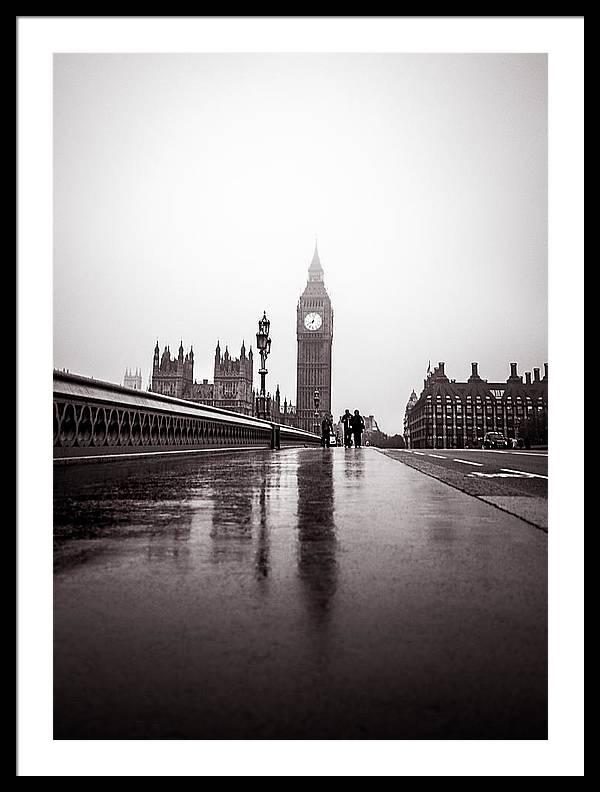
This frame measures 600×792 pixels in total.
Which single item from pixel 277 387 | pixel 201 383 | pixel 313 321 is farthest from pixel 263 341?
pixel 313 321

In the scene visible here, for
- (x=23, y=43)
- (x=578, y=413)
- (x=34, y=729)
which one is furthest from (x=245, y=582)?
(x=23, y=43)

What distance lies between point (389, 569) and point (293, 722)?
1.20 metres

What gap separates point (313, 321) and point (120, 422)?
152 m

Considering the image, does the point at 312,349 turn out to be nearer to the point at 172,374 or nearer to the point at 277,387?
the point at 172,374

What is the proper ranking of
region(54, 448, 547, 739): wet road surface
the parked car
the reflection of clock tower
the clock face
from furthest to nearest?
the clock face
the reflection of clock tower
the parked car
region(54, 448, 547, 739): wet road surface

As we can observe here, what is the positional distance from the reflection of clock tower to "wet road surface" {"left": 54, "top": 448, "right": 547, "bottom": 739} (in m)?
127

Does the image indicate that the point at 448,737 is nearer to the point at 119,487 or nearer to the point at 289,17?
the point at 289,17

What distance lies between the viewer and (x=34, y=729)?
56.2 inches

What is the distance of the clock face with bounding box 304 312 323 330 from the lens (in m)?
157

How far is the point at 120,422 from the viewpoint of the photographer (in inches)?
316


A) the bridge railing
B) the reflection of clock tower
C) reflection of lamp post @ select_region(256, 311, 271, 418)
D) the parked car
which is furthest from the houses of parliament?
the bridge railing

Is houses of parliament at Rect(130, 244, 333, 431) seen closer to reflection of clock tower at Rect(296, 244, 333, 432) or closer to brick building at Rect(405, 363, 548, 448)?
reflection of clock tower at Rect(296, 244, 333, 432)

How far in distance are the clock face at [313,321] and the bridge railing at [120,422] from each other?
144m

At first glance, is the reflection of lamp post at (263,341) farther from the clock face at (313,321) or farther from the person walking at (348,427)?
the clock face at (313,321)
